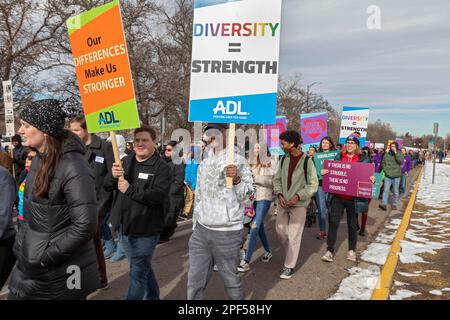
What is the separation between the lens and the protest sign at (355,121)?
37.2 ft

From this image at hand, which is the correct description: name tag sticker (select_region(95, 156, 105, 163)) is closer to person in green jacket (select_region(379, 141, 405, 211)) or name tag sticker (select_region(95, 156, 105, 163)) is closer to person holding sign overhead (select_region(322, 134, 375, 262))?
person holding sign overhead (select_region(322, 134, 375, 262))

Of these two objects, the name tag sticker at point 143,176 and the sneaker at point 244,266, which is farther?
the sneaker at point 244,266

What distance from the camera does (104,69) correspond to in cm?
331

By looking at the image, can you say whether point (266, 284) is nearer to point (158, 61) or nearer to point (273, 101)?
point (273, 101)

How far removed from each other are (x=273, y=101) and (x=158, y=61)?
20.7 m

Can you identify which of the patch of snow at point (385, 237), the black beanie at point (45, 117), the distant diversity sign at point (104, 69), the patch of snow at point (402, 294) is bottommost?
the patch of snow at point (385, 237)

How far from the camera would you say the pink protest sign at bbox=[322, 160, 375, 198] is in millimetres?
6051

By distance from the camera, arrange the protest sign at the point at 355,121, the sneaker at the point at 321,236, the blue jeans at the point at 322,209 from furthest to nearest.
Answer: the protest sign at the point at 355,121, the blue jeans at the point at 322,209, the sneaker at the point at 321,236

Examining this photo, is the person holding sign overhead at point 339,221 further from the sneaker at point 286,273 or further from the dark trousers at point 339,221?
A: the sneaker at point 286,273

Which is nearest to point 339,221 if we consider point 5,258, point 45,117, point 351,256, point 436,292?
point 351,256

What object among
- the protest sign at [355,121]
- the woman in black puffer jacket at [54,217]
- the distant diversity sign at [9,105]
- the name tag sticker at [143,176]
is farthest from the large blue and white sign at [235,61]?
the protest sign at [355,121]

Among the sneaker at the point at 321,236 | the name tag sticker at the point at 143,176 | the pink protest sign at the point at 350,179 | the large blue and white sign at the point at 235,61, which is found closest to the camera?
the large blue and white sign at the point at 235,61

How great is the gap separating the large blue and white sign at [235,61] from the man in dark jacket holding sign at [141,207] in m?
0.61
